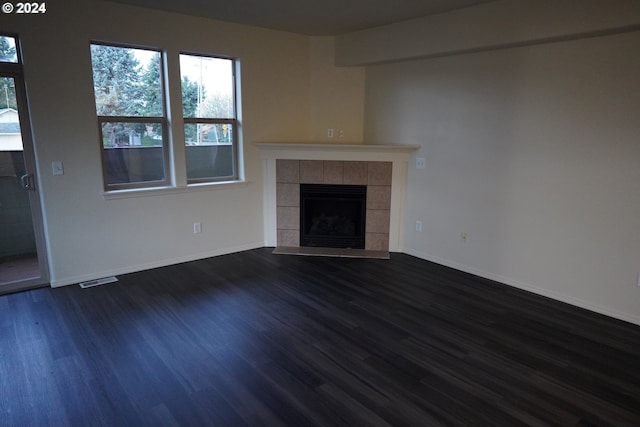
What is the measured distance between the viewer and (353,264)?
4500mm

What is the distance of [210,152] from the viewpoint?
15.3 ft

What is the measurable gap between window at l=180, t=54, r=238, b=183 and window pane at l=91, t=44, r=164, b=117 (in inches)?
11.8

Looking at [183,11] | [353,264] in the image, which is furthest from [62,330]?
[183,11]

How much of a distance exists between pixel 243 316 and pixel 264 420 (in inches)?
47.6

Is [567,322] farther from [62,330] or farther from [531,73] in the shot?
[62,330]

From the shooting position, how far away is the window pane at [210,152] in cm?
452

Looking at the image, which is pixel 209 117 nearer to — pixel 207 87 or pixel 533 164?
pixel 207 87

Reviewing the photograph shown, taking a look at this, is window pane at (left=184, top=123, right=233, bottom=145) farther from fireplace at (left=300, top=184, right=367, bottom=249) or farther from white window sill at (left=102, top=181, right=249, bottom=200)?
fireplace at (left=300, top=184, right=367, bottom=249)

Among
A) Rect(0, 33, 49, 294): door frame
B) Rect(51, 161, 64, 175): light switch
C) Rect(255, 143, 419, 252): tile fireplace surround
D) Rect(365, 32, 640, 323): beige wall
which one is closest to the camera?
Rect(365, 32, 640, 323): beige wall

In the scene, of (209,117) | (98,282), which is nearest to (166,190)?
(209,117)

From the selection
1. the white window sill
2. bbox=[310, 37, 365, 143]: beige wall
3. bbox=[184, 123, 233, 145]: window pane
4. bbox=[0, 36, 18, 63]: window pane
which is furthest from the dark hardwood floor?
bbox=[310, 37, 365, 143]: beige wall

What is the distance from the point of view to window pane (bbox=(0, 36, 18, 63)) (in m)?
3.30

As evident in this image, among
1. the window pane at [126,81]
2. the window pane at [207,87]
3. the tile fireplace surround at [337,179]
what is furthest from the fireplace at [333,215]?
the window pane at [126,81]

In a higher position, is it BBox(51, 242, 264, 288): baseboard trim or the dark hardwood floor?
BBox(51, 242, 264, 288): baseboard trim
